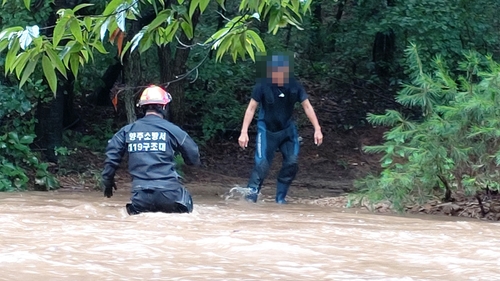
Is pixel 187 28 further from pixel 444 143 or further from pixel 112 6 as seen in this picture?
pixel 444 143

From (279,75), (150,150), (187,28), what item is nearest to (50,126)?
(279,75)

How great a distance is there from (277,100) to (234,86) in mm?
7669

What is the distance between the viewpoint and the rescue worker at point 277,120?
9805 millimetres

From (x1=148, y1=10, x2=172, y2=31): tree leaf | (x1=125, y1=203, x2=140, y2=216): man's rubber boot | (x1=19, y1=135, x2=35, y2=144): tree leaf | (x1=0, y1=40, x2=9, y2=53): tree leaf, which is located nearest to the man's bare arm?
(x1=125, y1=203, x2=140, y2=216): man's rubber boot

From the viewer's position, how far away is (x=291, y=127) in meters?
10.0

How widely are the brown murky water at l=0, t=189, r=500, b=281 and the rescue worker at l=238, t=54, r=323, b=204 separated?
1.87 m

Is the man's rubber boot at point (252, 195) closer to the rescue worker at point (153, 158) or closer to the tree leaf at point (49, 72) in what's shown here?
the rescue worker at point (153, 158)

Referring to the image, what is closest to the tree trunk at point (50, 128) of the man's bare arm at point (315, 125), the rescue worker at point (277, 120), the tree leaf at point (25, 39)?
the rescue worker at point (277, 120)

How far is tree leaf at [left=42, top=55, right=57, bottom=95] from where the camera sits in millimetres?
3069

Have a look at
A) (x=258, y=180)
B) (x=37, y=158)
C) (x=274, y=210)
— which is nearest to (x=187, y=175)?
(x=37, y=158)

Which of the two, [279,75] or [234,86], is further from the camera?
[234,86]

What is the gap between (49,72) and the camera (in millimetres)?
3125

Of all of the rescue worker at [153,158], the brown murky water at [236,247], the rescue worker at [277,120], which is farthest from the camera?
the rescue worker at [277,120]

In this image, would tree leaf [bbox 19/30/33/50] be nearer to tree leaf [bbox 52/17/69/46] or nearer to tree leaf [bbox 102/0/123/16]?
tree leaf [bbox 52/17/69/46]
